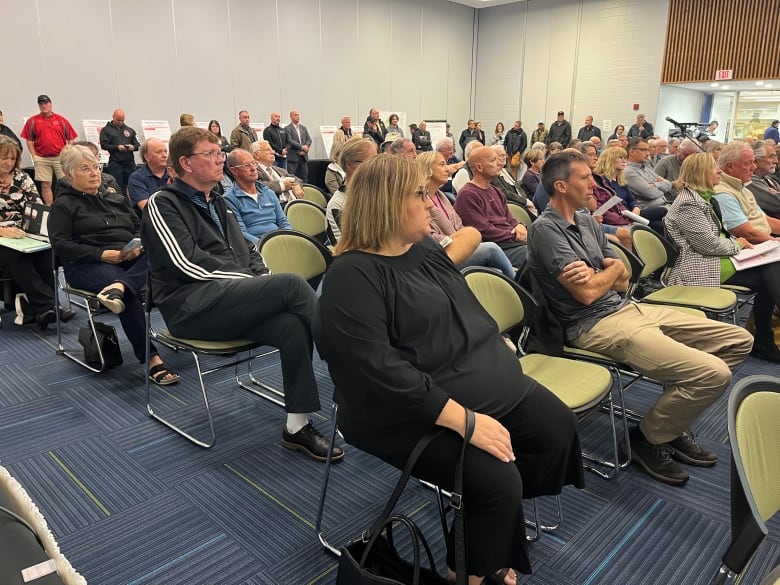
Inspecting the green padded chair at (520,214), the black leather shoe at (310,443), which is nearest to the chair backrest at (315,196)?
the green padded chair at (520,214)

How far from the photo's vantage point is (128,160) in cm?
939

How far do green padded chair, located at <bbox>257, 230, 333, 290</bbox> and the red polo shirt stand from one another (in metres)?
7.03

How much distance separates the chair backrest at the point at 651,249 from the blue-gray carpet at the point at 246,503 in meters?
0.91

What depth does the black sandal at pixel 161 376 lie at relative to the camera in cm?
325

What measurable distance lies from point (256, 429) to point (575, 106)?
14060 mm

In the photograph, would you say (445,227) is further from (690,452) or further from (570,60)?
(570,60)

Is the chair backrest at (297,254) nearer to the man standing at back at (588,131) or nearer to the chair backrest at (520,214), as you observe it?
the chair backrest at (520,214)

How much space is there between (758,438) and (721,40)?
14116 mm

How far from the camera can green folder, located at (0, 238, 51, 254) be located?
3.60 metres

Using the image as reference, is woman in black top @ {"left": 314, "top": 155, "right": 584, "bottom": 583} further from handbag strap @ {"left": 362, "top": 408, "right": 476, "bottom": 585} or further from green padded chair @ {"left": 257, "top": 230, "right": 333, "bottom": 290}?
green padded chair @ {"left": 257, "top": 230, "right": 333, "bottom": 290}

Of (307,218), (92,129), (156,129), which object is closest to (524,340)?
(307,218)

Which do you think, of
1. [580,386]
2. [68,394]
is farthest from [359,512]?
[68,394]

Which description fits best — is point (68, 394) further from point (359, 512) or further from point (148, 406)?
point (359, 512)

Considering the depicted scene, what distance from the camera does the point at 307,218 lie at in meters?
4.55
